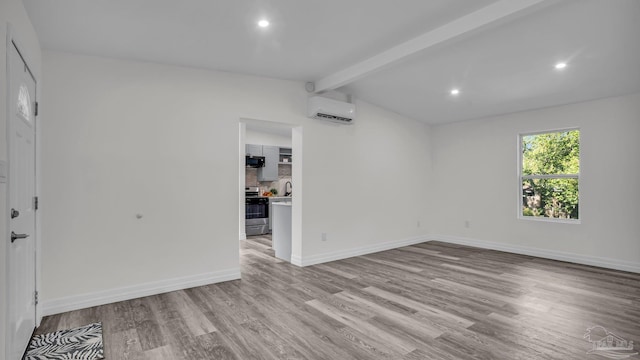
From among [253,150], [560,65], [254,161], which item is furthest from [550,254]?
[253,150]

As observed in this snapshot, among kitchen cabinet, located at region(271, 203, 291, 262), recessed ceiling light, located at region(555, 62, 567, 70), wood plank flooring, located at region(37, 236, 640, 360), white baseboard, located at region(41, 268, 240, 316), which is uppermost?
recessed ceiling light, located at region(555, 62, 567, 70)

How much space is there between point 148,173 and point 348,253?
2990mm

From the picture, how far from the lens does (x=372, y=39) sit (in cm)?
334

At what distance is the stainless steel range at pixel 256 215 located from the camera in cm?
732

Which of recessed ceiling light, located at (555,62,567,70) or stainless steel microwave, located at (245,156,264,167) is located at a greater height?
recessed ceiling light, located at (555,62,567,70)

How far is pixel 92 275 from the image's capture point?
3.25 metres

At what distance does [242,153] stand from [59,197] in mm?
4121

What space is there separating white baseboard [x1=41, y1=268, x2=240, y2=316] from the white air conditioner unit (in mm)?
2284

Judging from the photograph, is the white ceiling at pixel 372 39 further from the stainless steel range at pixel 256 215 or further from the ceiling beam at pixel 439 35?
the stainless steel range at pixel 256 215

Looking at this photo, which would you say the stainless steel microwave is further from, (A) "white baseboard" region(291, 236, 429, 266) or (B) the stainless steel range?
(A) "white baseboard" region(291, 236, 429, 266)

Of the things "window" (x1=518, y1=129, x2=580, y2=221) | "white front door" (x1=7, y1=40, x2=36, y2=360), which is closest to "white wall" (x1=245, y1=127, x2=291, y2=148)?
"window" (x1=518, y1=129, x2=580, y2=221)

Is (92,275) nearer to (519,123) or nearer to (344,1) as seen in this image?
(344,1)

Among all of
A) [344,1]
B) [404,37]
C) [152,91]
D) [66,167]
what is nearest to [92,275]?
[66,167]

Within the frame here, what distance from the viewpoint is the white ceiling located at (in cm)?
266
